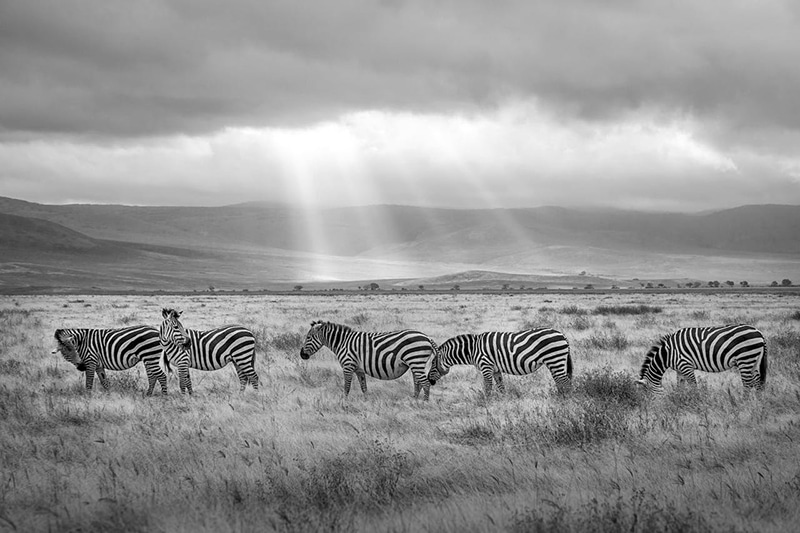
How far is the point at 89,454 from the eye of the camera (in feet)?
29.3

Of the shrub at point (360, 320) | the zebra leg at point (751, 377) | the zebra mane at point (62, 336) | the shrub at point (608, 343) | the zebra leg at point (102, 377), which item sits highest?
the zebra mane at point (62, 336)

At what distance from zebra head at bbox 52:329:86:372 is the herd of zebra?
2 cm

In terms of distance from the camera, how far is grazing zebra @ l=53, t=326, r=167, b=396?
14.0 metres

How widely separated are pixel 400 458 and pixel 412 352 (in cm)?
547

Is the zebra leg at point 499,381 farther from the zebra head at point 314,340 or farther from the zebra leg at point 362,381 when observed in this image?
the zebra head at point 314,340

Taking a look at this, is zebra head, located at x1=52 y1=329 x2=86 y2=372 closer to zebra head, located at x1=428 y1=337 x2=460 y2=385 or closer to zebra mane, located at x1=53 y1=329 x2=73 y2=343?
zebra mane, located at x1=53 y1=329 x2=73 y2=343

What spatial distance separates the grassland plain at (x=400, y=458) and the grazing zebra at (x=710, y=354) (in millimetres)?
445

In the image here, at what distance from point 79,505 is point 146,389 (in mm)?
8172

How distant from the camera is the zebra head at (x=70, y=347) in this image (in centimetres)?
1427

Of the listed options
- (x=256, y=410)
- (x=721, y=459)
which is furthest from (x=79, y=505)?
(x=721, y=459)

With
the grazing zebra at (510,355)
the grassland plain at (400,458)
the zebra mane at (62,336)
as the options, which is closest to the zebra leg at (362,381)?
the grassland plain at (400,458)

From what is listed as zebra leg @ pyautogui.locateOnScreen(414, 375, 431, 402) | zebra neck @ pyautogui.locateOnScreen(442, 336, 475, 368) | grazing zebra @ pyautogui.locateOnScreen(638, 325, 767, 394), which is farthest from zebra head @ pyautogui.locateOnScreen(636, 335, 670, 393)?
zebra leg @ pyautogui.locateOnScreen(414, 375, 431, 402)

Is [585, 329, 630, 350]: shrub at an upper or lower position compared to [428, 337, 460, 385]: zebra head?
lower

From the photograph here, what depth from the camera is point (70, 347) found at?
47.1 feet
